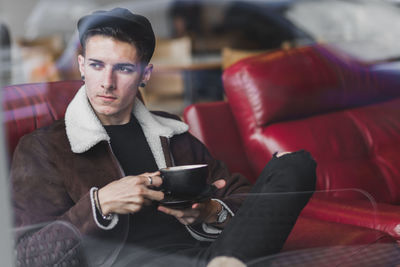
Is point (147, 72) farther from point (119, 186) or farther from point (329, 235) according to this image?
point (329, 235)

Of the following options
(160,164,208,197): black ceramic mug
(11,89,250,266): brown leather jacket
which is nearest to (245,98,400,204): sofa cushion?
(160,164,208,197): black ceramic mug

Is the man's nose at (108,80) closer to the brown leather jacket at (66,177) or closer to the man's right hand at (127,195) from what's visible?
the brown leather jacket at (66,177)

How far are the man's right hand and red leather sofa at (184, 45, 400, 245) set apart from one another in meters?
0.47

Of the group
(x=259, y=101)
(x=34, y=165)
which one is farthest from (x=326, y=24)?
(x=34, y=165)

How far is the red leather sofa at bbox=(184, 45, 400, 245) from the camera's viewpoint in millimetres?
1478

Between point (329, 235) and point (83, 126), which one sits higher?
point (83, 126)

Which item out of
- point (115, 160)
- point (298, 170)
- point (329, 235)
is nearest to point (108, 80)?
point (115, 160)

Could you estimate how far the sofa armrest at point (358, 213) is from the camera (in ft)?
4.02

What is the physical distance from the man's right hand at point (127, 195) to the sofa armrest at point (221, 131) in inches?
18.5

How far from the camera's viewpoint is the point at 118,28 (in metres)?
0.89

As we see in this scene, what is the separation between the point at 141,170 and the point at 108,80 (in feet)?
0.57

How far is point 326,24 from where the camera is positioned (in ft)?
8.91

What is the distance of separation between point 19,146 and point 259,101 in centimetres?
82

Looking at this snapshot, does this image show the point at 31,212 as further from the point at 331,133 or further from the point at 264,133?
the point at 331,133
